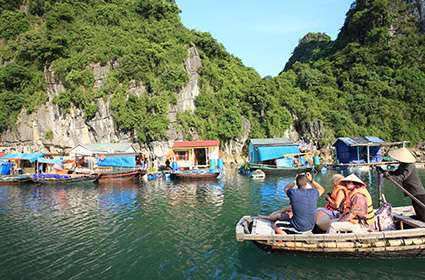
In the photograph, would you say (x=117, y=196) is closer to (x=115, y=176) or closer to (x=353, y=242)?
(x=115, y=176)

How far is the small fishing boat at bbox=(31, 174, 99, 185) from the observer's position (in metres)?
30.5

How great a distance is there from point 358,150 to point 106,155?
3067cm

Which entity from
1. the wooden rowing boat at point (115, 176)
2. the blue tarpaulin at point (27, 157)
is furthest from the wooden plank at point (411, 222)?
the blue tarpaulin at point (27, 157)

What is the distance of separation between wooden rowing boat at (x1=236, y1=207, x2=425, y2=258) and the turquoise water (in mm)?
307

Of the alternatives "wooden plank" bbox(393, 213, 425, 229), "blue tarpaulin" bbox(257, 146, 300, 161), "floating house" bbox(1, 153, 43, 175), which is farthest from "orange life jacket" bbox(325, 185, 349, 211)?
"floating house" bbox(1, 153, 43, 175)

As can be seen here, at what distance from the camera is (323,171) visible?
3772cm

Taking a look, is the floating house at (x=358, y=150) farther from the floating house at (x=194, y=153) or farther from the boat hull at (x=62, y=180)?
the boat hull at (x=62, y=180)

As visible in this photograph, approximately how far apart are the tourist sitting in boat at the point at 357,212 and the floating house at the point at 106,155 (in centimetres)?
2765

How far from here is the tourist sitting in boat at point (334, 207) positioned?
9055 millimetres

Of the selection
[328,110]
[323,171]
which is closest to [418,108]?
[328,110]

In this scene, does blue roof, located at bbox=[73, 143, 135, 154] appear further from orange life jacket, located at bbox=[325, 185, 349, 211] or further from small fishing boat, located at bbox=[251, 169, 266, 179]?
orange life jacket, located at bbox=[325, 185, 349, 211]

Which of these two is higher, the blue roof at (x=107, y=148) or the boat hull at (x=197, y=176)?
the blue roof at (x=107, y=148)

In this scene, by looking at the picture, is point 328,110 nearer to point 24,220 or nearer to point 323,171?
point 323,171

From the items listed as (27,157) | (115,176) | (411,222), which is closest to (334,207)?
(411,222)
